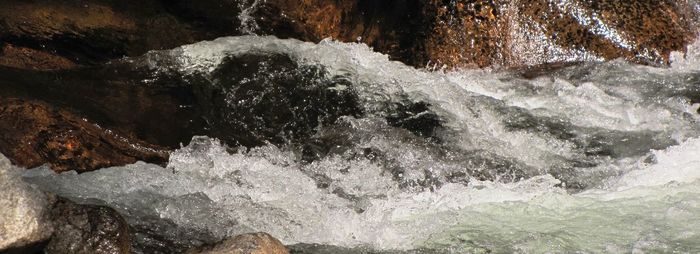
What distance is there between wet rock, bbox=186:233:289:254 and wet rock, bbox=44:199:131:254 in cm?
43

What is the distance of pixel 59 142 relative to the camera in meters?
4.84

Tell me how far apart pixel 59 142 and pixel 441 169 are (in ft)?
8.03

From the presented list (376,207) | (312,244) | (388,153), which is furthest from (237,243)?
(388,153)

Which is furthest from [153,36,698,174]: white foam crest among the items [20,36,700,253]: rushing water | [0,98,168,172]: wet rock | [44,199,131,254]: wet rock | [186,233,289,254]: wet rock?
[44,199,131,254]: wet rock

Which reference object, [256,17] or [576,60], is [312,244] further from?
[576,60]

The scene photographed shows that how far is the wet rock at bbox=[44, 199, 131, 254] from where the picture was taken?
3.45m

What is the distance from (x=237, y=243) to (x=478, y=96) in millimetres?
2989

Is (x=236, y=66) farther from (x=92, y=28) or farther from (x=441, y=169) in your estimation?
(x=441, y=169)

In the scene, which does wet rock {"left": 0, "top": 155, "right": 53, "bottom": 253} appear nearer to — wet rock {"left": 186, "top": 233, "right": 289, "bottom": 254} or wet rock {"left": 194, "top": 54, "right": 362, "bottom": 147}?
wet rock {"left": 186, "top": 233, "right": 289, "bottom": 254}

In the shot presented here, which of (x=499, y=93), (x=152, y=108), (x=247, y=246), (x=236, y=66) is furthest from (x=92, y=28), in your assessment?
(x=247, y=246)

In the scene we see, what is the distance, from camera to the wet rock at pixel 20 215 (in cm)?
324

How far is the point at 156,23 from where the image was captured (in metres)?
6.04

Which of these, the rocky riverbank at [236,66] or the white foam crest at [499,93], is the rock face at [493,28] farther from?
the white foam crest at [499,93]

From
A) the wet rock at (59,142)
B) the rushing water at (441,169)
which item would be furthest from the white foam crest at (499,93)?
the wet rock at (59,142)
